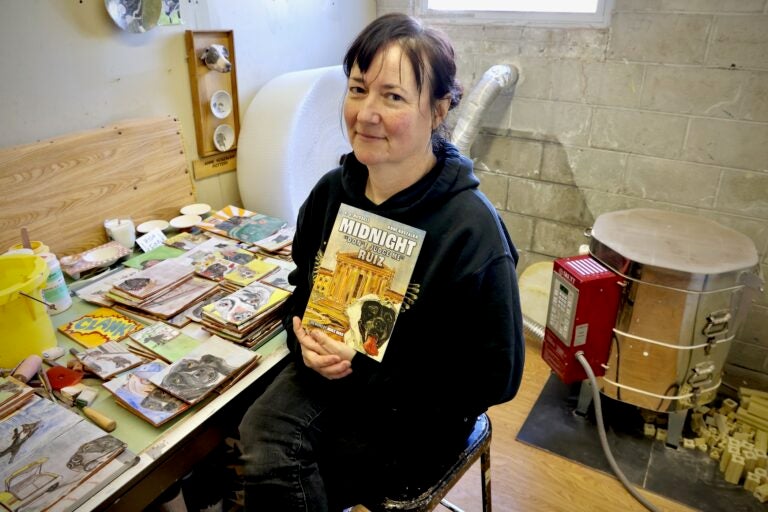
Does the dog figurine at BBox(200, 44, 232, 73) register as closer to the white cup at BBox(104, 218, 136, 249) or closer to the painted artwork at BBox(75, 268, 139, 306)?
the white cup at BBox(104, 218, 136, 249)

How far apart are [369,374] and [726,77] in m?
1.81

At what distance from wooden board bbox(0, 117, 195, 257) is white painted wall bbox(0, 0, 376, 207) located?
0.06 metres

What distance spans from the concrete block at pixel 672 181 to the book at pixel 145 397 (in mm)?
1993

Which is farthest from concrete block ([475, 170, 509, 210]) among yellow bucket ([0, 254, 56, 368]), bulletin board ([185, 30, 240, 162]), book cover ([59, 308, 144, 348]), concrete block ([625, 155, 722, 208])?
yellow bucket ([0, 254, 56, 368])

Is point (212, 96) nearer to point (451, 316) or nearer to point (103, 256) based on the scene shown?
point (103, 256)

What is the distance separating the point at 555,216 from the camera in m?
2.50

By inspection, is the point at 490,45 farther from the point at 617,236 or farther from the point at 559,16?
the point at 617,236

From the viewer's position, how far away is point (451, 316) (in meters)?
1.09

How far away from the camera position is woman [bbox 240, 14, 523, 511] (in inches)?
41.5

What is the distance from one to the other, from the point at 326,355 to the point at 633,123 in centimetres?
174

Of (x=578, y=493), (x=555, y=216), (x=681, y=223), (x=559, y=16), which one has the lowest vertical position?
(x=578, y=493)

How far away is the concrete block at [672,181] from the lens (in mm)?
2100

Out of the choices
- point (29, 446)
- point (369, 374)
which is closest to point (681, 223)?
point (369, 374)

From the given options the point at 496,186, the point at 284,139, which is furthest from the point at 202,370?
the point at 496,186
